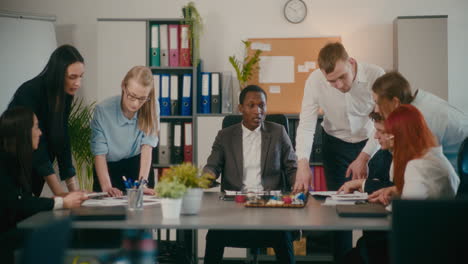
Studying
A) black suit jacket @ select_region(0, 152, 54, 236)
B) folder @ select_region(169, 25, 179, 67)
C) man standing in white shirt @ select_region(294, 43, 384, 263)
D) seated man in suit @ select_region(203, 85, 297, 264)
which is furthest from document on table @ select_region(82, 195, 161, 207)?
folder @ select_region(169, 25, 179, 67)

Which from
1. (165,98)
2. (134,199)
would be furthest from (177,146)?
(134,199)

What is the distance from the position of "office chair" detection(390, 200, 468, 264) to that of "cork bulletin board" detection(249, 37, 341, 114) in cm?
321

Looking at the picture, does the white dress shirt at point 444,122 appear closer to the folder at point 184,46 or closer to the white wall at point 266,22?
the white wall at point 266,22

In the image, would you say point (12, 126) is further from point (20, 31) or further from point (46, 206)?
point (20, 31)

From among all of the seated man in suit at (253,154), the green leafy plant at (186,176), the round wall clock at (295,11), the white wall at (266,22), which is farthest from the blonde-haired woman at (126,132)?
the round wall clock at (295,11)

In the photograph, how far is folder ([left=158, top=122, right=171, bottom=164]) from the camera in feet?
14.6

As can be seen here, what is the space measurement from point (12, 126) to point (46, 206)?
0.38m

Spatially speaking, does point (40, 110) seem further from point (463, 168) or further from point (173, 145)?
point (463, 168)

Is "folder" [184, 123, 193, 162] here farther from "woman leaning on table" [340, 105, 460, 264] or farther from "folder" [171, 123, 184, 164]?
"woman leaning on table" [340, 105, 460, 264]

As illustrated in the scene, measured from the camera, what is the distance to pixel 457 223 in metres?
1.35

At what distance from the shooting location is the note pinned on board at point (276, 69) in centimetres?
459

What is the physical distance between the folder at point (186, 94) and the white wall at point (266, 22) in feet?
1.22

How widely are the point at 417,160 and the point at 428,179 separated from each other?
83mm

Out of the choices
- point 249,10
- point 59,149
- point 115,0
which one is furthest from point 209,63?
point 59,149
